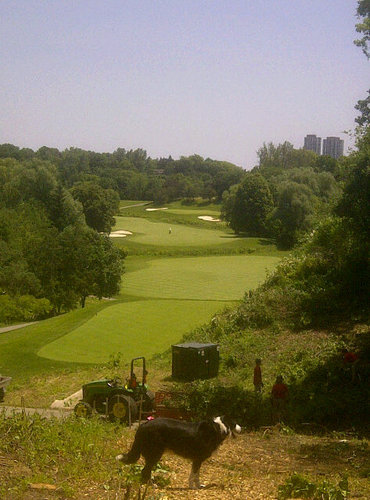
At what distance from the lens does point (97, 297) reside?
4800cm

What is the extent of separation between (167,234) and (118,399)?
66.3 metres

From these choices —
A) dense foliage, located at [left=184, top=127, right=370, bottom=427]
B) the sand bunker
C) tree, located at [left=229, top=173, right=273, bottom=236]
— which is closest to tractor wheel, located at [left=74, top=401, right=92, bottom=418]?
dense foliage, located at [left=184, top=127, right=370, bottom=427]

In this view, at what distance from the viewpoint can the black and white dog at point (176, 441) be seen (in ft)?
23.3

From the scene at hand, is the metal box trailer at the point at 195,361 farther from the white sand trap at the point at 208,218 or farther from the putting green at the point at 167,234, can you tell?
the white sand trap at the point at 208,218

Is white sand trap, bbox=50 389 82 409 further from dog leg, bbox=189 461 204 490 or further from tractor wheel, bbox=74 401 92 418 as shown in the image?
dog leg, bbox=189 461 204 490

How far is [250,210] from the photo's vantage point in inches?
3484

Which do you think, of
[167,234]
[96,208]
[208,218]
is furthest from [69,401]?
[208,218]

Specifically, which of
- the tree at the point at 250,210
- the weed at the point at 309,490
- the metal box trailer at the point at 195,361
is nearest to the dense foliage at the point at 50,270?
the metal box trailer at the point at 195,361

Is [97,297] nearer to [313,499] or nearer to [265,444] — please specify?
[265,444]

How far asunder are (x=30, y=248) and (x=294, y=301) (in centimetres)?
3034

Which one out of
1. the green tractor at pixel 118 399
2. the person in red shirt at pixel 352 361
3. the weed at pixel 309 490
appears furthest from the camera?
the person in red shirt at pixel 352 361

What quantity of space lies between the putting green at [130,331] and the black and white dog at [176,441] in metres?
13.9

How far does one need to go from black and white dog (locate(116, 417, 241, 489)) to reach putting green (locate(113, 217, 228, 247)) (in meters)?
61.9

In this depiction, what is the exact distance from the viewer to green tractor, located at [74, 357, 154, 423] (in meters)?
14.0
